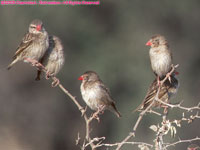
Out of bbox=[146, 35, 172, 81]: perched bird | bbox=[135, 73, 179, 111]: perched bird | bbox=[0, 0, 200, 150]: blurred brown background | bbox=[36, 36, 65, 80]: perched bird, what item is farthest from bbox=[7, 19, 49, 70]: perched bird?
bbox=[0, 0, 200, 150]: blurred brown background

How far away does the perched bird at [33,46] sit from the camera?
6.94 m

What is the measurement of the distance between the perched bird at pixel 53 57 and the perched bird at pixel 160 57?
142cm

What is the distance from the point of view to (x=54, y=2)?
53.1 feet

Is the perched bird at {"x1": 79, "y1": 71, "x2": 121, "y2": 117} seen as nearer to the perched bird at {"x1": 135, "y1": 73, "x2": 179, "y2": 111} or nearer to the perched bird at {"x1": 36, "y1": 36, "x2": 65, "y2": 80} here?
the perched bird at {"x1": 36, "y1": 36, "x2": 65, "y2": 80}

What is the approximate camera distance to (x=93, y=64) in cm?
1744

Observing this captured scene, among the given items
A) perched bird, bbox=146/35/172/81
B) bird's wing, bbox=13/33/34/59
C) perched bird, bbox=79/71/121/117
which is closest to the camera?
perched bird, bbox=146/35/172/81

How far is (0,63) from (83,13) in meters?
3.56

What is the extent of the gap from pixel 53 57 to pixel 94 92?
2.65 ft

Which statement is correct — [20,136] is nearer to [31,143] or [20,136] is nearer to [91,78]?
[31,143]

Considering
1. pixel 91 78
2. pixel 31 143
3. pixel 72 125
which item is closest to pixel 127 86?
pixel 72 125

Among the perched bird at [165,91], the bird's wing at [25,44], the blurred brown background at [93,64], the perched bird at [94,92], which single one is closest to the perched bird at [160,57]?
the perched bird at [165,91]

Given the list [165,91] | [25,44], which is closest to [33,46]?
[25,44]

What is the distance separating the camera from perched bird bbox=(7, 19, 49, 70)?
273 inches

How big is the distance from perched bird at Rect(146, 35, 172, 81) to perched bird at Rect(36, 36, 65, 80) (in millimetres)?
1416
